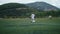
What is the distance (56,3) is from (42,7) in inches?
8.6

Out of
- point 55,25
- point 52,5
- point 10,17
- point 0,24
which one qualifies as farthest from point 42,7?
point 0,24

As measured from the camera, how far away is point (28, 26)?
8.63ft

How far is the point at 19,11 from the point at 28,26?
10.4 inches

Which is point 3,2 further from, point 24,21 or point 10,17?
point 24,21

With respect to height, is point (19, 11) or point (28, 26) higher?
point (19, 11)

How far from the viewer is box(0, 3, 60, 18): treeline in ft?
8.70

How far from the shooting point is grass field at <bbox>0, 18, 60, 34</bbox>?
8.59ft

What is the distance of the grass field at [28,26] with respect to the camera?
103 inches

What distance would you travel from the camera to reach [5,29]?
2.62 m

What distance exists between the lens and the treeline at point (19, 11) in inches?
104

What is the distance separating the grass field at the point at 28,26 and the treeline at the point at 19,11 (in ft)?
0.22

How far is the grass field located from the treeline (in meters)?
0.07

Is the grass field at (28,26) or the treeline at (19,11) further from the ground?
the treeline at (19,11)

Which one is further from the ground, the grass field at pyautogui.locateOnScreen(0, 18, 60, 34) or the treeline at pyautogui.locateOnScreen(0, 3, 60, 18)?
the treeline at pyautogui.locateOnScreen(0, 3, 60, 18)
